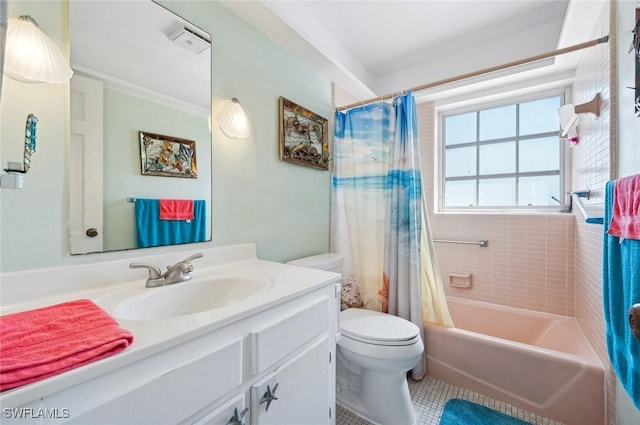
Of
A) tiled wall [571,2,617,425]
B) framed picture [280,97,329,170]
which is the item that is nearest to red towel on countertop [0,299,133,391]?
framed picture [280,97,329,170]

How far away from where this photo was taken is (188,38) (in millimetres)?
1180

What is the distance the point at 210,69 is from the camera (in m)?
1.25

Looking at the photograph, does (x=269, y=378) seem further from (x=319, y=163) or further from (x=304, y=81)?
(x=304, y=81)

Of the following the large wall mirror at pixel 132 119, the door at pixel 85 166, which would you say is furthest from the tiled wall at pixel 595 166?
the door at pixel 85 166

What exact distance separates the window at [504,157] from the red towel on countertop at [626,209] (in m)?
1.53

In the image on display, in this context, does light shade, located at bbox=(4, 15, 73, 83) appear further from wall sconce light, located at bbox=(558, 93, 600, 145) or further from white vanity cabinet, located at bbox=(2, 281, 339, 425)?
wall sconce light, located at bbox=(558, 93, 600, 145)

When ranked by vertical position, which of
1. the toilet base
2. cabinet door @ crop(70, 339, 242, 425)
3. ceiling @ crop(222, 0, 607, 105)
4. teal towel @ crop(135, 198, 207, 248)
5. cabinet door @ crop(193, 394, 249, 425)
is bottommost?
the toilet base

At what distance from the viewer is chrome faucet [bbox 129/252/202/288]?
0.97 meters

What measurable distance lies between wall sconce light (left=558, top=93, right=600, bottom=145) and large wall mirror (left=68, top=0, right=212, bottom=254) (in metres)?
1.98

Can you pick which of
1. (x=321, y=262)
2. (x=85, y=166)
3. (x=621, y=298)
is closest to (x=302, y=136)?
(x=321, y=262)

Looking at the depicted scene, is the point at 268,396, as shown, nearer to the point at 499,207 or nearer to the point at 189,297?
the point at 189,297

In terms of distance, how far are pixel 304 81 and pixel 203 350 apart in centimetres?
170

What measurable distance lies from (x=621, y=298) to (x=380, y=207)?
118 centimetres

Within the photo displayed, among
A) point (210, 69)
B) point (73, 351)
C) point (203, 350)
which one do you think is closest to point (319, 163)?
point (210, 69)
